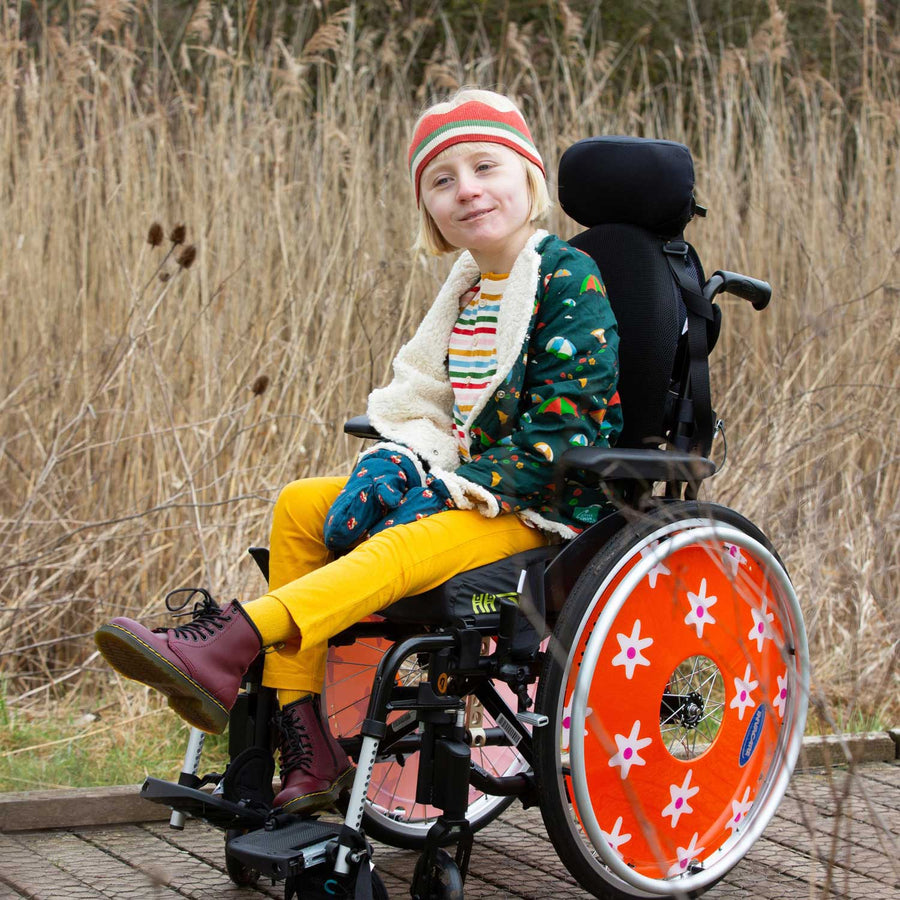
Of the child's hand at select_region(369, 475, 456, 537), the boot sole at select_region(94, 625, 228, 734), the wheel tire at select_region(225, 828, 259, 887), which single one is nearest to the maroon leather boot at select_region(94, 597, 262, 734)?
the boot sole at select_region(94, 625, 228, 734)

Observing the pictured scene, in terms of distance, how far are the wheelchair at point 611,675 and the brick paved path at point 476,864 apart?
0.35 feet

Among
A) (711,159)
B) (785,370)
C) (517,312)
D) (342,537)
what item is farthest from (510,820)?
(711,159)

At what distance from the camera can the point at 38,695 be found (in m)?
3.61

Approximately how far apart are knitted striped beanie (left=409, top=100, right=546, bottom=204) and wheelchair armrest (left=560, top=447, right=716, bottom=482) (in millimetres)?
634

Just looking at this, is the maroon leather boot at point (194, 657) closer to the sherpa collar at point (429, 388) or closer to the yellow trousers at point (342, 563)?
the yellow trousers at point (342, 563)

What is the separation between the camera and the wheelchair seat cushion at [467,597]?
2.28 m

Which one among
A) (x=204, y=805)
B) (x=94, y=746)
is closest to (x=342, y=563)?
(x=204, y=805)

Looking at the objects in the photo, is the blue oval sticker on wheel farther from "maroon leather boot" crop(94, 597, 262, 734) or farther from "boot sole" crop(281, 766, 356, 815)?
"maroon leather boot" crop(94, 597, 262, 734)

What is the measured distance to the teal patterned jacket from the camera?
2.38m

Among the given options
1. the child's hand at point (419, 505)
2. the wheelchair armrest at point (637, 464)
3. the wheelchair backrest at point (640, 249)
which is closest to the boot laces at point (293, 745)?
the child's hand at point (419, 505)

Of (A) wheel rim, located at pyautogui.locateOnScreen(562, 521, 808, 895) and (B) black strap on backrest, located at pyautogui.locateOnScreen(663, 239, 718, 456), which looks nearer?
(A) wheel rim, located at pyautogui.locateOnScreen(562, 521, 808, 895)

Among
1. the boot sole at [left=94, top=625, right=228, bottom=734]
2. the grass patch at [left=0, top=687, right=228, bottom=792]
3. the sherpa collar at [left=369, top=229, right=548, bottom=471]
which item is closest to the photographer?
the boot sole at [left=94, top=625, right=228, bottom=734]

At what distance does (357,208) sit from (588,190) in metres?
1.72

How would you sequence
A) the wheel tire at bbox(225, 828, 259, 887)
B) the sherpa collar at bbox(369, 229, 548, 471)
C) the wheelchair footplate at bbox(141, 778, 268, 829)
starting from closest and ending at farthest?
1. the wheelchair footplate at bbox(141, 778, 268, 829)
2. the wheel tire at bbox(225, 828, 259, 887)
3. the sherpa collar at bbox(369, 229, 548, 471)
